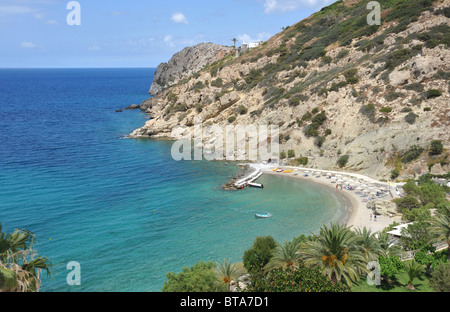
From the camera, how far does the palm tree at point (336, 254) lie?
22406mm

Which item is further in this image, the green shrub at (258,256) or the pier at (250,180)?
the pier at (250,180)

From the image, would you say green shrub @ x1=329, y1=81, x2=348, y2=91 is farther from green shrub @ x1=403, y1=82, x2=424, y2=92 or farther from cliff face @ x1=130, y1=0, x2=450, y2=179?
green shrub @ x1=403, y1=82, x2=424, y2=92

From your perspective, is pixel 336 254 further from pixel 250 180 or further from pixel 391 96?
pixel 391 96

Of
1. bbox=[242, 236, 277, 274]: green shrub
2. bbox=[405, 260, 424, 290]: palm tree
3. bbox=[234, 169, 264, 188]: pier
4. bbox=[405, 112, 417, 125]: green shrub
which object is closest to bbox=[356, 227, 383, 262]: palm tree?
bbox=[405, 260, 424, 290]: palm tree

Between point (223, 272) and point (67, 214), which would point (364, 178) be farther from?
point (67, 214)

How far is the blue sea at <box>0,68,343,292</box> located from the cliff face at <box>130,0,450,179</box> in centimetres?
1175

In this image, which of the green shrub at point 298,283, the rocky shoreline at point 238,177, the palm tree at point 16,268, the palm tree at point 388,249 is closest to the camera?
the palm tree at point 16,268

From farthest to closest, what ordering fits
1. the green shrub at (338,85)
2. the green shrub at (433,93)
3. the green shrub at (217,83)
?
the green shrub at (217,83)
the green shrub at (338,85)
the green shrub at (433,93)

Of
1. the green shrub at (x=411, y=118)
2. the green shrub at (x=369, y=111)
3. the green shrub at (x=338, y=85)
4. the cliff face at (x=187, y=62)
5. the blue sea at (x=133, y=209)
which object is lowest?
the blue sea at (x=133, y=209)

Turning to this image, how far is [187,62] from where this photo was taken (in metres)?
139

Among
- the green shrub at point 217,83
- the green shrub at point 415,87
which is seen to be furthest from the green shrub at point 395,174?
the green shrub at point 217,83

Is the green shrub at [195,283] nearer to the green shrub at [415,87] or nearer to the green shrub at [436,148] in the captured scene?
the green shrub at [436,148]

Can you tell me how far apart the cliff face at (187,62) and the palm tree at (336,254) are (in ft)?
356

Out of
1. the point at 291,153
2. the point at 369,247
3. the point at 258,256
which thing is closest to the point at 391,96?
the point at 291,153
